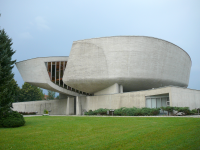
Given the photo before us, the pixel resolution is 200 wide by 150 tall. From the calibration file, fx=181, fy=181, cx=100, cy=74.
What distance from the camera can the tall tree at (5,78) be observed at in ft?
45.8

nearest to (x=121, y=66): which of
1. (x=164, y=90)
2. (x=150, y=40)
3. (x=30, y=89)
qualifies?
(x=150, y=40)

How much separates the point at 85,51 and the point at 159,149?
2557 centimetres

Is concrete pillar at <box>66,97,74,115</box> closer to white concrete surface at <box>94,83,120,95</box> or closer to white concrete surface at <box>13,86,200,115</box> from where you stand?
white concrete surface at <box>13,86,200,115</box>

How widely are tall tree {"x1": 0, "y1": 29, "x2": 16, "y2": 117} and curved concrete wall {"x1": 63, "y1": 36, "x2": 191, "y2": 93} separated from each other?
16219 millimetres

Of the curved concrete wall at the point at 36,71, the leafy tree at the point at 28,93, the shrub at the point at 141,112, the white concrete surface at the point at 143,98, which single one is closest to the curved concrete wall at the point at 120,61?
the white concrete surface at the point at 143,98

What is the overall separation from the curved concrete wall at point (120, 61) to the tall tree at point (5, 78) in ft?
53.2

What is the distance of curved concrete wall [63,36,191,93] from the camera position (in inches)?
1161

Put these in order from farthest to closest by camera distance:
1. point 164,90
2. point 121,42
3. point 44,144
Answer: point 121,42
point 164,90
point 44,144

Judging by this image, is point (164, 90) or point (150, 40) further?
point (150, 40)

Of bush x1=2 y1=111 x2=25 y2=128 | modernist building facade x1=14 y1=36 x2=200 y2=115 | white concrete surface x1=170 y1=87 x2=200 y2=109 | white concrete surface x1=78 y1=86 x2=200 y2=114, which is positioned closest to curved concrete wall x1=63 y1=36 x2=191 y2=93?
modernist building facade x1=14 y1=36 x2=200 y2=115

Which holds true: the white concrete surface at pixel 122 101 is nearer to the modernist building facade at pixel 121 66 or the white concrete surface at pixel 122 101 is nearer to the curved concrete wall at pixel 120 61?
the modernist building facade at pixel 121 66

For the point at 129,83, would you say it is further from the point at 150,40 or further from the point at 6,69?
the point at 6,69

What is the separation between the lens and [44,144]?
7551 millimetres

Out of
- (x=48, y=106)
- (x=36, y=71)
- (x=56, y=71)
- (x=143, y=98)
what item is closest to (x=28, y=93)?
(x=48, y=106)
